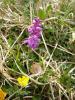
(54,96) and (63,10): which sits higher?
(63,10)

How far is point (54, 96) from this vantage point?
1.63 meters

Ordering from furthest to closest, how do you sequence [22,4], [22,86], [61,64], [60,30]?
1. [22,4]
2. [60,30]
3. [61,64]
4. [22,86]

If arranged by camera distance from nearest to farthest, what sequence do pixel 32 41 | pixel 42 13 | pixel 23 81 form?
pixel 23 81 → pixel 32 41 → pixel 42 13

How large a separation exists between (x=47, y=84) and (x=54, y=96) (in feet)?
0.21

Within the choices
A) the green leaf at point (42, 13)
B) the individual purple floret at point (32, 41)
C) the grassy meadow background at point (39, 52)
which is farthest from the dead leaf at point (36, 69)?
the green leaf at point (42, 13)

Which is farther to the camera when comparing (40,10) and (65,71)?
(40,10)

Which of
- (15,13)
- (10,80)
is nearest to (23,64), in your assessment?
(10,80)

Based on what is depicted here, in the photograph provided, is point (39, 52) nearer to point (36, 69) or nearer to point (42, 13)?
point (36, 69)

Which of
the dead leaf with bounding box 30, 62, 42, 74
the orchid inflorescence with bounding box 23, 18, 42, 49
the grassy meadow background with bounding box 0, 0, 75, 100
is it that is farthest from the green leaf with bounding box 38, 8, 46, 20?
the dead leaf with bounding box 30, 62, 42, 74

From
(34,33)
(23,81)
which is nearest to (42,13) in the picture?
(34,33)

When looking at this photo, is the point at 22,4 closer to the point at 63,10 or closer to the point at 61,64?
the point at 63,10

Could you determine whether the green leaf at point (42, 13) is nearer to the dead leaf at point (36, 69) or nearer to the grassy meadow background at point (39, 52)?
the grassy meadow background at point (39, 52)

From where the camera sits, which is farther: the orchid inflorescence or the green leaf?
the green leaf

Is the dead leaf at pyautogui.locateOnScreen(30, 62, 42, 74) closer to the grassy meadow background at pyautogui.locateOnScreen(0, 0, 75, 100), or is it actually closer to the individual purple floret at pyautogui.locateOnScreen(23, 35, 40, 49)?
the grassy meadow background at pyautogui.locateOnScreen(0, 0, 75, 100)
